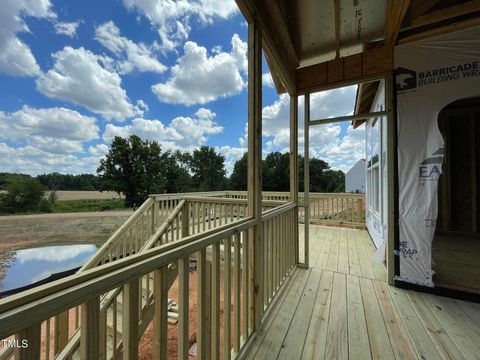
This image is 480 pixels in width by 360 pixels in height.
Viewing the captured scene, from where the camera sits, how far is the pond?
1118 mm

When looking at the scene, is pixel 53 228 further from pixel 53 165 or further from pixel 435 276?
pixel 435 276

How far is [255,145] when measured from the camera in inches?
65.6

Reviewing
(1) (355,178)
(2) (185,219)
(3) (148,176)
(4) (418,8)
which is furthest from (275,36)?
(1) (355,178)

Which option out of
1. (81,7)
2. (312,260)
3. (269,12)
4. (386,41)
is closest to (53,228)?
(81,7)

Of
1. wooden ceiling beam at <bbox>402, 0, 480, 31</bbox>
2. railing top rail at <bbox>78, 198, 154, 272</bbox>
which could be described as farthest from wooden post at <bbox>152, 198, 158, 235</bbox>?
wooden ceiling beam at <bbox>402, 0, 480, 31</bbox>

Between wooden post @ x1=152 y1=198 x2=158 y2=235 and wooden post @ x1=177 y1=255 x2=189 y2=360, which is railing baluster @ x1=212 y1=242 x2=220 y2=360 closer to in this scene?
wooden post @ x1=177 y1=255 x2=189 y2=360

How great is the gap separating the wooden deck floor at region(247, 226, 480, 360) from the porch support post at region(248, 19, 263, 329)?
325 mm

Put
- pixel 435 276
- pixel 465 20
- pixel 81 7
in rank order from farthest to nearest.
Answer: pixel 435 276, pixel 465 20, pixel 81 7

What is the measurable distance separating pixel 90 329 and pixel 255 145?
54.3 inches

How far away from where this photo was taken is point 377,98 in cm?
334

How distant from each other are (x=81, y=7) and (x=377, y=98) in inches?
147

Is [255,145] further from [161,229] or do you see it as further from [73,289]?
[161,229]

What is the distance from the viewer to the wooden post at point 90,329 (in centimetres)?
61

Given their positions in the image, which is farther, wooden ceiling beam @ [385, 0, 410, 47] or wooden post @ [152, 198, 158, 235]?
wooden post @ [152, 198, 158, 235]
